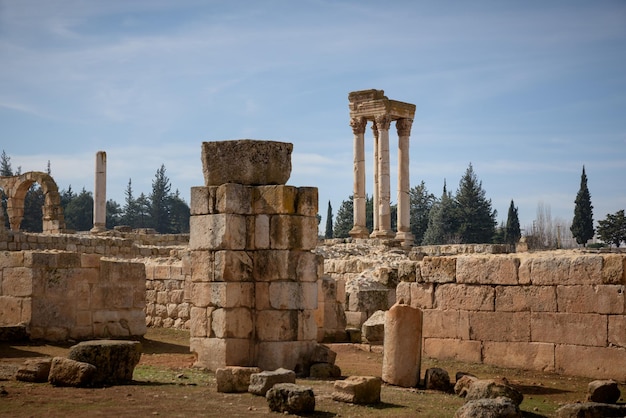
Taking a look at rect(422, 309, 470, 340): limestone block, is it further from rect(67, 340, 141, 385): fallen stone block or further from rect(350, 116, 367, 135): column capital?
rect(350, 116, 367, 135): column capital

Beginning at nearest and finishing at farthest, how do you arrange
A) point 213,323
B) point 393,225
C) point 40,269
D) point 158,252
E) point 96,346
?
point 96,346 → point 213,323 → point 40,269 → point 158,252 → point 393,225

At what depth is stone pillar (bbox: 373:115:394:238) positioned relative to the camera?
4128 centimetres

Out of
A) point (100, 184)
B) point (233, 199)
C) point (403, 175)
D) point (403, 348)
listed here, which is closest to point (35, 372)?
point (233, 199)

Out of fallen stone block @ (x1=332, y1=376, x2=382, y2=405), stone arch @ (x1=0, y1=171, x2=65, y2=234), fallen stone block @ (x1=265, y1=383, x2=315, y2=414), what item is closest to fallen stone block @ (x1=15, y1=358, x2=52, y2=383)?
fallen stone block @ (x1=265, y1=383, x2=315, y2=414)

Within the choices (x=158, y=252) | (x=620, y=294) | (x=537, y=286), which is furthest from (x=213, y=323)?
(x=158, y=252)

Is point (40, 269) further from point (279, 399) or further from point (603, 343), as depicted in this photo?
point (603, 343)

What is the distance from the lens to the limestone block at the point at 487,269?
44.6 feet

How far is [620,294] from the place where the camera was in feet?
40.8

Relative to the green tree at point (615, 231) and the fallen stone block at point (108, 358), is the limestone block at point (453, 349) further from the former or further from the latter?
the green tree at point (615, 231)

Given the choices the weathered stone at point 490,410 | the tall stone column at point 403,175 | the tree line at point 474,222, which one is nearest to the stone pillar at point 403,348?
the weathered stone at point 490,410

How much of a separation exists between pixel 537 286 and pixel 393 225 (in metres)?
52.9

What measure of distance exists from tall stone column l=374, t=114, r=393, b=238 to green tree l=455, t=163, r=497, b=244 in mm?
22705

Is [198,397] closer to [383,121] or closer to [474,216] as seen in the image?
[383,121]

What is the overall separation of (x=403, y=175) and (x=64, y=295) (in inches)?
1137
